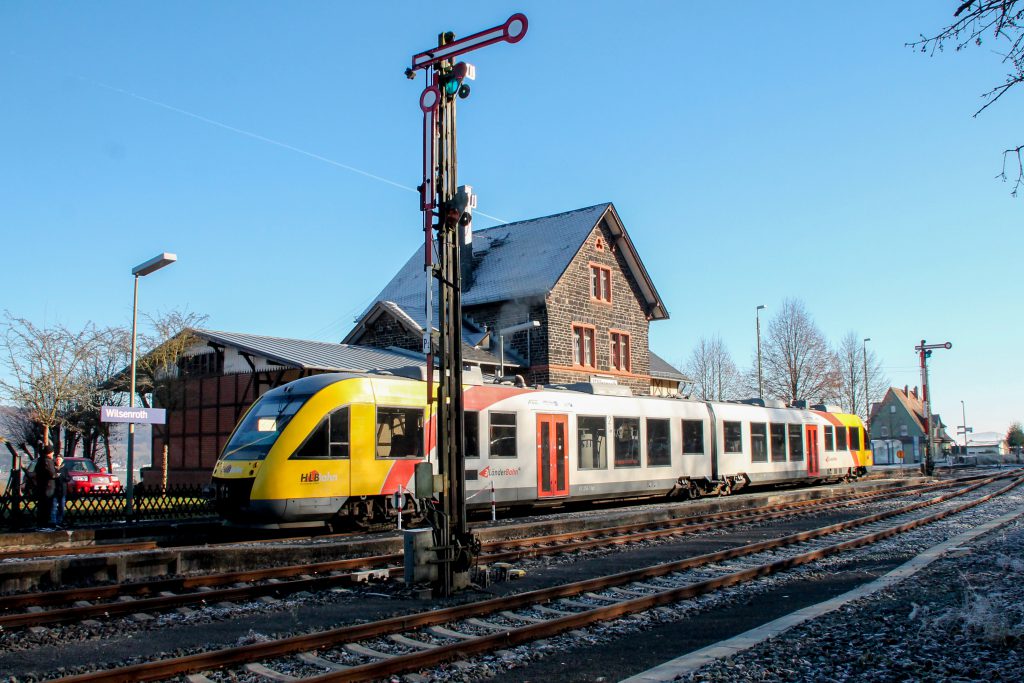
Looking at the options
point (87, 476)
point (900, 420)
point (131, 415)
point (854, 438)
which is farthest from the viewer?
point (900, 420)

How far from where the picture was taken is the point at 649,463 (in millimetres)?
22141

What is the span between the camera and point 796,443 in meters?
29.5

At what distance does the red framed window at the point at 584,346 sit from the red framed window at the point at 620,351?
1.71 metres

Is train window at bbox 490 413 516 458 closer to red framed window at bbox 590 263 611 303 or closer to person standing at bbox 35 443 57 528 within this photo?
person standing at bbox 35 443 57 528

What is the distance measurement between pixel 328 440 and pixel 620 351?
2633 cm

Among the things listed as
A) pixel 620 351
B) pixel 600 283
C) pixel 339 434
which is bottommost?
pixel 339 434

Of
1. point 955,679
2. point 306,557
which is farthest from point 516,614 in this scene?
point 306,557

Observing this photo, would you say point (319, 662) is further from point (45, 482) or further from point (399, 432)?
point (45, 482)

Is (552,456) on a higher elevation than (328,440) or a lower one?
lower

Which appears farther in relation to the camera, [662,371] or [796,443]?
[662,371]

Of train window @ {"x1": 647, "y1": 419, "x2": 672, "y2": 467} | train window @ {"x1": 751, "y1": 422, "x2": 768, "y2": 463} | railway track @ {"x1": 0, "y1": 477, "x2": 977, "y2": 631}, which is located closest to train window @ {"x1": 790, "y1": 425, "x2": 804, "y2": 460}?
train window @ {"x1": 751, "y1": 422, "x2": 768, "y2": 463}

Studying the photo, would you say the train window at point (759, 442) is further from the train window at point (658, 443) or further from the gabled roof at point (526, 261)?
the gabled roof at point (526, 261)

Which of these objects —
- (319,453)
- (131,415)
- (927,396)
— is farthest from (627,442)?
(927,396)

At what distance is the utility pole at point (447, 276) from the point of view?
9.77 meters
